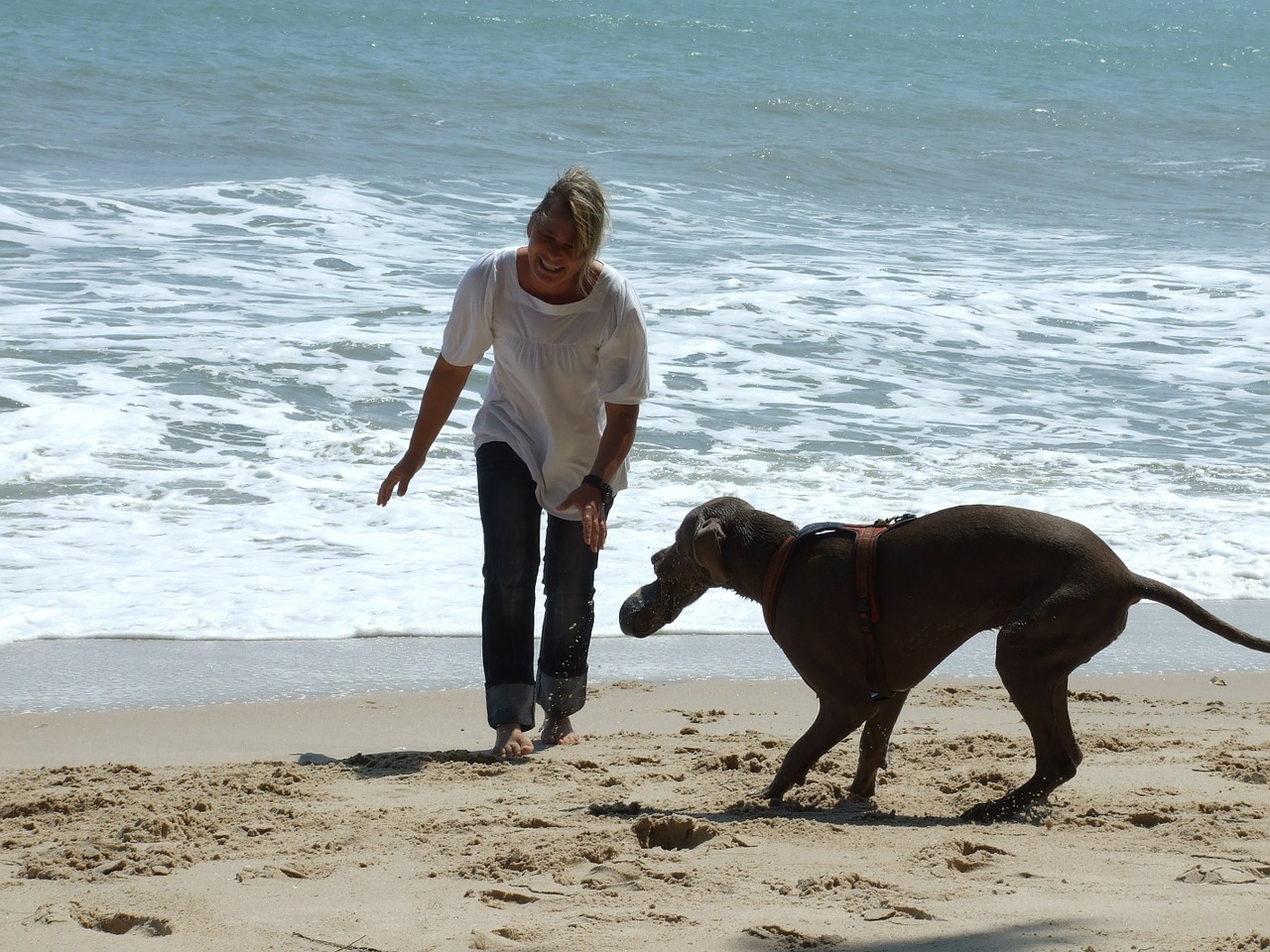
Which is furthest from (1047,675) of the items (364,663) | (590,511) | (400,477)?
(364,663)

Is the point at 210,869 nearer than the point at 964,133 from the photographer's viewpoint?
Yes

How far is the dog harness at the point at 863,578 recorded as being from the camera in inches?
144

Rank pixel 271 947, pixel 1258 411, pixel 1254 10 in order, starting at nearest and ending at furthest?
pixel 271 947
pixel 1258 411
pixel 1254 10

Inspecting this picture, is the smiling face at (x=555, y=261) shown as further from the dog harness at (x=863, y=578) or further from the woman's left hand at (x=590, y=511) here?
the dog harness at (x=863, y=578)

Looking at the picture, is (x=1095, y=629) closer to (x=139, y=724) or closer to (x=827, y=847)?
(x=827, y=847)

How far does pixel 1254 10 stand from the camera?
6031 cm

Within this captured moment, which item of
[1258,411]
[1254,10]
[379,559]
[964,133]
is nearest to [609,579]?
[379,559]

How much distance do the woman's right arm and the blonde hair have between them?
0.59m

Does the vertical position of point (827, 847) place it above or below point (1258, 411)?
below

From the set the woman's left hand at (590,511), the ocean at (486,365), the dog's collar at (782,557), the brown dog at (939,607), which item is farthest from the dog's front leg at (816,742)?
the ocean at (486,365)

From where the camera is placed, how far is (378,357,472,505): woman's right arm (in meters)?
4.53

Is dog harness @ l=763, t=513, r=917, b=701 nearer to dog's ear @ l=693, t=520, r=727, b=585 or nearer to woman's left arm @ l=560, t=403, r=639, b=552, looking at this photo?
dog's ear @ l=693, t=520, r=727, b=585

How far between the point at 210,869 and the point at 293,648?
223cm

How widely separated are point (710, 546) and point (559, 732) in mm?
1164
